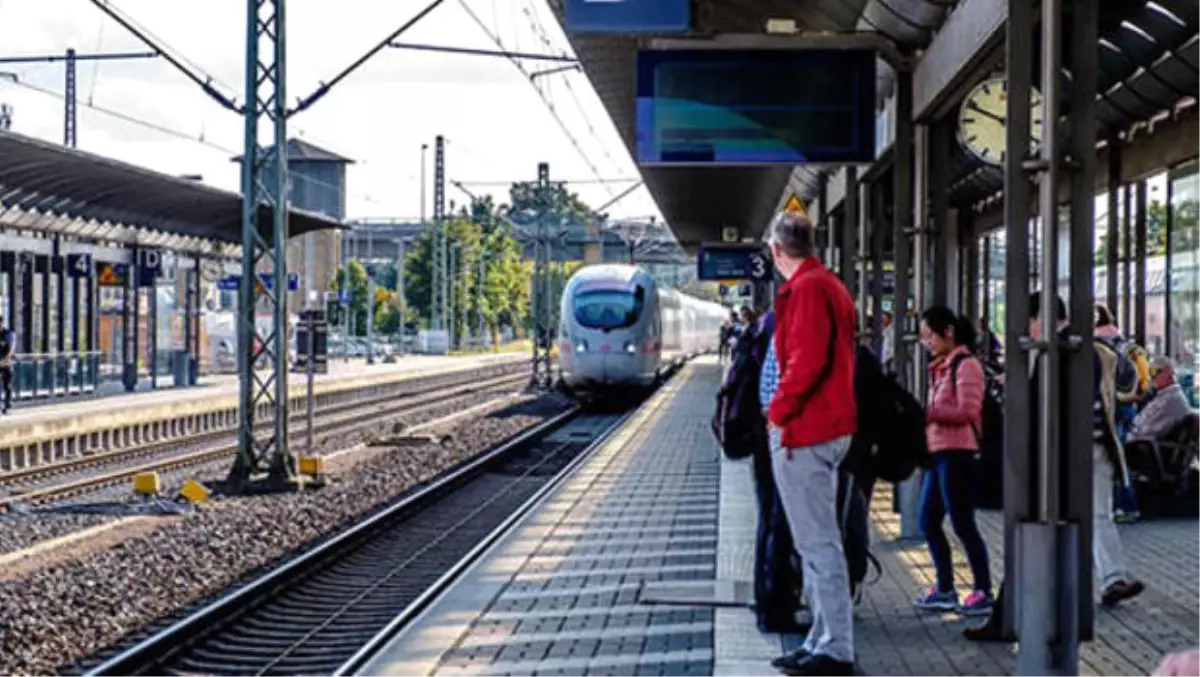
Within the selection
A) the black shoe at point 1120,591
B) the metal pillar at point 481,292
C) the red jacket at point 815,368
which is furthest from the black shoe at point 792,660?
the metal pillar at point 481,292

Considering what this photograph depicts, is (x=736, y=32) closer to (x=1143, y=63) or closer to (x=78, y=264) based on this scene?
(x=1143, y=63)

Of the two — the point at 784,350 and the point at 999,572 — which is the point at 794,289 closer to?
the point at 784,350

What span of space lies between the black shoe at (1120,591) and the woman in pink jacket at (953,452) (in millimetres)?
754

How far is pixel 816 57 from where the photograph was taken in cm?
1220

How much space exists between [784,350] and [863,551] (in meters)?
1.81

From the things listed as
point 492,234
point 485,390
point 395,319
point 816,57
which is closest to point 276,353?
point 816,57

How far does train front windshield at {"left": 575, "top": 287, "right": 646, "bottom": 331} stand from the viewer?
37.5m

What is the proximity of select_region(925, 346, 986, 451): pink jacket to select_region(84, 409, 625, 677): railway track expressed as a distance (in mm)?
3386

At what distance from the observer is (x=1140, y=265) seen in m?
18.6

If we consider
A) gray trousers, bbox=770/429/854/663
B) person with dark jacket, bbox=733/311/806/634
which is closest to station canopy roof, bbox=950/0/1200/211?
person with dark jacket, bbox=733/311/806/634

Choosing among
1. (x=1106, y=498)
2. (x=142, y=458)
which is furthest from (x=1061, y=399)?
(x=142, y=458)

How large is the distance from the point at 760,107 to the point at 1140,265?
7930mm

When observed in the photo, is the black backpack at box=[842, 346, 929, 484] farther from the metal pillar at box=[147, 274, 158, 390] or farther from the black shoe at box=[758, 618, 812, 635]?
the metal pillar at box=[147, 274, 158, 390]

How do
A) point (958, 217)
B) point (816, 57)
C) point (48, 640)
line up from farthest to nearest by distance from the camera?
point (958, 217) < point (816, 57) < point (48, 640)
